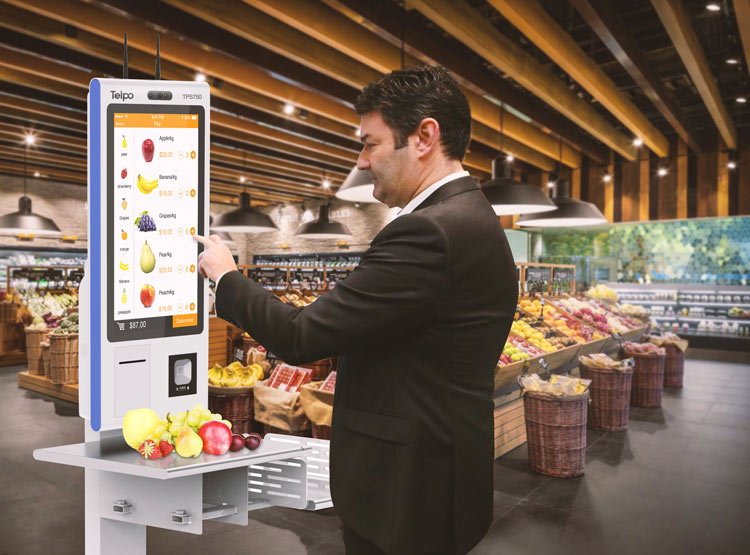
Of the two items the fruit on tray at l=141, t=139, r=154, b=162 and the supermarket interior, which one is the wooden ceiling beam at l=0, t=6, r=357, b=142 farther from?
the fruit on tray at l=141, t=139, r=154, b=162

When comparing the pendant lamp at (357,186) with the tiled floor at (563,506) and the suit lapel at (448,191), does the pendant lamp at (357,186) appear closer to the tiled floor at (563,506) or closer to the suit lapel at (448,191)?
the tiled floor at (563,506)

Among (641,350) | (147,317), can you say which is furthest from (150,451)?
(641,350)

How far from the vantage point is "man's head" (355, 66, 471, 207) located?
114cm

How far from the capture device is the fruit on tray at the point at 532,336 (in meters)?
5.38

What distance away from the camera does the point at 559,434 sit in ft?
13.2

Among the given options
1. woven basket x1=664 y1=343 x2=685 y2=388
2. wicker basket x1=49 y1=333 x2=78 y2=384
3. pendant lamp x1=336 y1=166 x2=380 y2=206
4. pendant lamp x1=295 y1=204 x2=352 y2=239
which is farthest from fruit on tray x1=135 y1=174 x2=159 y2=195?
woven basket x1=664 y1=343 x2=685 y2=388

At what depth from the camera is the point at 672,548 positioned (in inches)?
117

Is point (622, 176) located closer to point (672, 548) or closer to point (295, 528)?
point (672, 548)

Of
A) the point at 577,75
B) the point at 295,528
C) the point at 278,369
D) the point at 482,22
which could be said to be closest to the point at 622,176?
the point at 577,75

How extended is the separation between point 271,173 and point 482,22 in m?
6.78

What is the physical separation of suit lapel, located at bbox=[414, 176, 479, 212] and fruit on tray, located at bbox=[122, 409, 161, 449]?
85 cm

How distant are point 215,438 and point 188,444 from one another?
6 centimetres

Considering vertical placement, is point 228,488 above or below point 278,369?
above

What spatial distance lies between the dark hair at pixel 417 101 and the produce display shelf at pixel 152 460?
2.60ft
